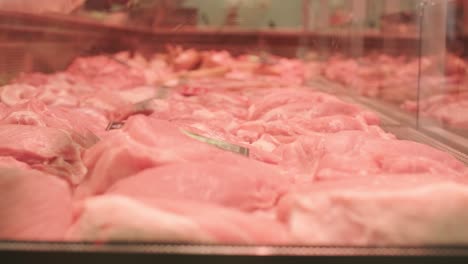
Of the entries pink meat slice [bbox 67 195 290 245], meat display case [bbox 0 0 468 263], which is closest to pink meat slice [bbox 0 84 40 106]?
meat display case [bbox 0 0 468 263]

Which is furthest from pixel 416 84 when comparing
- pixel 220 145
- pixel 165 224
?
pixel 165 224

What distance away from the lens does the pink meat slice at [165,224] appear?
0.89m

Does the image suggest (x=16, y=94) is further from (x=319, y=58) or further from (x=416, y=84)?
(x=319, y=58)

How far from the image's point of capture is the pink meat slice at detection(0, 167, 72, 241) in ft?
3.05

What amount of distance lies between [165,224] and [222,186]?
222 mm

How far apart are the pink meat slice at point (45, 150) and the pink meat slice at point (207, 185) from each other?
1.13ft

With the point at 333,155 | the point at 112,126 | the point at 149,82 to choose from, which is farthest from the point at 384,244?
the point at 149,82

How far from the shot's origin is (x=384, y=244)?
884 millimetres

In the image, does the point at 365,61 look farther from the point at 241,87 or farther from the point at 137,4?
the point at 137,4

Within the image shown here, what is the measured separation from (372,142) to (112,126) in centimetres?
104

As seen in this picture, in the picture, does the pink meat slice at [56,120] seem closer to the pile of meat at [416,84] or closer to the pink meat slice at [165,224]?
the pink meat slice at [165,224]

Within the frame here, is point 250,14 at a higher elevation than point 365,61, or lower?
higher

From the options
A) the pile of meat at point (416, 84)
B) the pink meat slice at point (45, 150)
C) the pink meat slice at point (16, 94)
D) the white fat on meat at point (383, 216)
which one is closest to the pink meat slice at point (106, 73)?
the pink meat slice at point (16, 94)

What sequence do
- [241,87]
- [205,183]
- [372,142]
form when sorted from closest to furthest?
1. [205,183]
2. [372,142]
3. [241,87]
